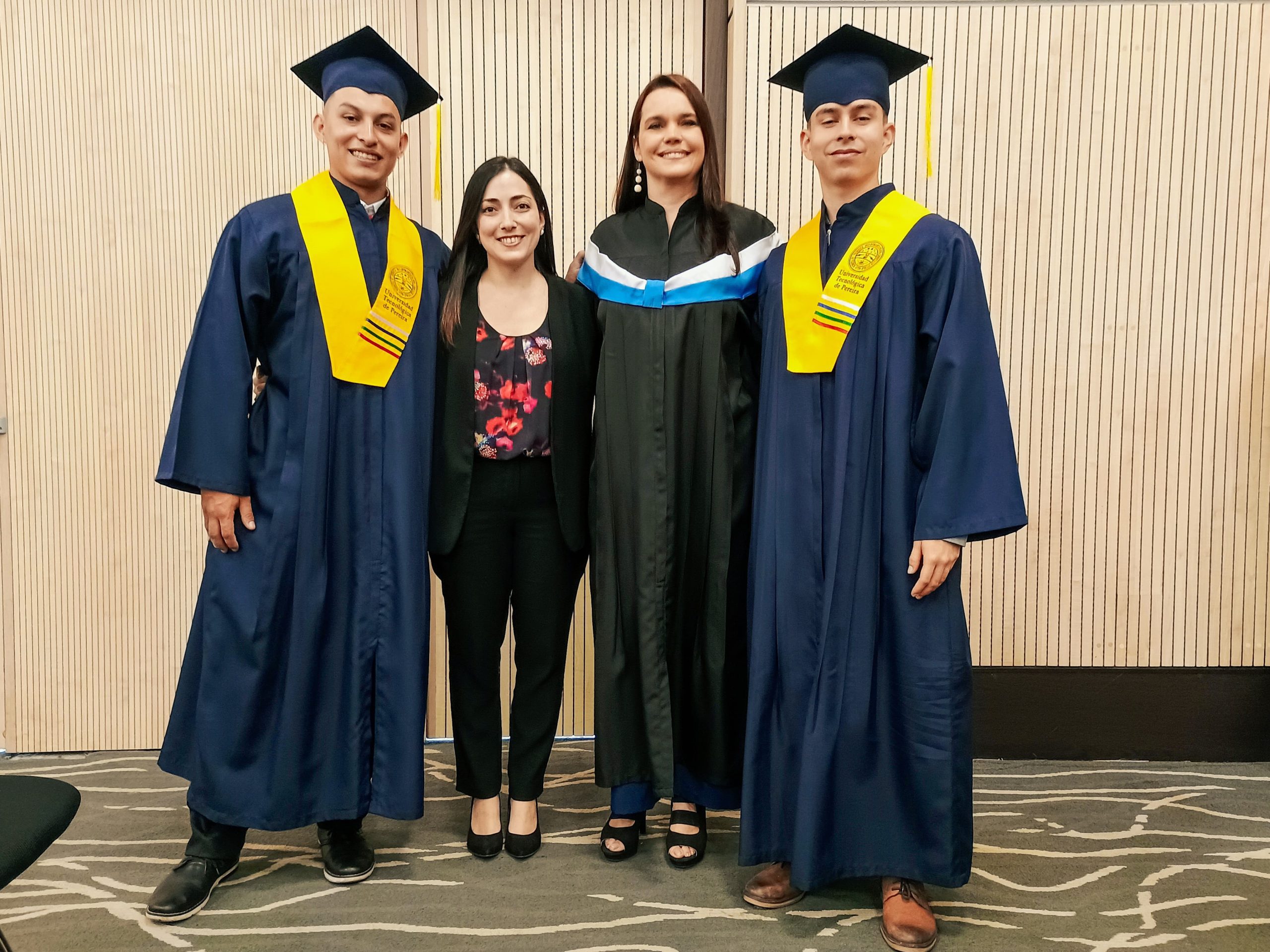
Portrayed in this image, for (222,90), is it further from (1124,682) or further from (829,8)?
(1124,682)

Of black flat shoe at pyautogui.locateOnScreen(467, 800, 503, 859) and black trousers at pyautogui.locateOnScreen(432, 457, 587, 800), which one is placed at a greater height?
black trousers at pyautogui.locateOnScreen(432, 457, 587, 800)

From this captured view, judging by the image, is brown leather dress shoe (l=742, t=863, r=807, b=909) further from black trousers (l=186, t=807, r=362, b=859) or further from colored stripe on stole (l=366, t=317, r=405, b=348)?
colored stripe on stole (l=366, t=317, r=405, b=348)

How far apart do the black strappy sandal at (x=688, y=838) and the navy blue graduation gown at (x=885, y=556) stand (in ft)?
1.01

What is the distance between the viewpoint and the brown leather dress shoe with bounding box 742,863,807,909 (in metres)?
1.97

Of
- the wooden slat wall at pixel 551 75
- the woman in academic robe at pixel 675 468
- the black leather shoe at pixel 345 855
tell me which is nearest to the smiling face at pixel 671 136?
the woman in academic robe at pixel 675 468

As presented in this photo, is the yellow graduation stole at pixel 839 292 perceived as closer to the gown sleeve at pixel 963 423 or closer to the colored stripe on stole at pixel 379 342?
the gown sleeve at pixel 963 423

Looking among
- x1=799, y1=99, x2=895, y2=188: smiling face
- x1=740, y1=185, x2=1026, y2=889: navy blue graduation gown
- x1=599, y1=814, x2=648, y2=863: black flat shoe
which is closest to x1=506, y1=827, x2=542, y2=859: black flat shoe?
x1=599, y1=814, x2=648, y2=863: black flat shoe

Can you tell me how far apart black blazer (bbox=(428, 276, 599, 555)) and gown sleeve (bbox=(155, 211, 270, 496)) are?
426 millimetres

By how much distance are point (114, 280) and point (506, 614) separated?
71.4 inches

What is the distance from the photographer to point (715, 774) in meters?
2.12

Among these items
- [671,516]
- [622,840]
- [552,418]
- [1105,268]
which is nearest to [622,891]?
[622,840]

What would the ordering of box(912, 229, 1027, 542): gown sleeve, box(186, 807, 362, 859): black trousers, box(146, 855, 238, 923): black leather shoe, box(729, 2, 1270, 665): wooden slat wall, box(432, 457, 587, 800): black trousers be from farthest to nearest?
box(729, 2, 1270, 665): wooden slat wall < box(432, 457, 587, 800): black trousers < box(186, 807, 362, 859): black trousers < box(146, 855, 238, 923): black leather shoe < box(912, 229, 1027, 542): gown sleeve

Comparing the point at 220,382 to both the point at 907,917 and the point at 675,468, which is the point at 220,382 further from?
the point at 907,917

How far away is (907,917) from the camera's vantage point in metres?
1.85
